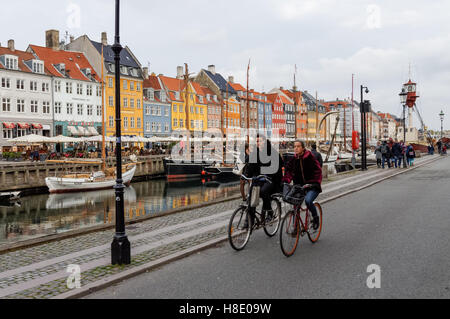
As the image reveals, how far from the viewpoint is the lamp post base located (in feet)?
22.1

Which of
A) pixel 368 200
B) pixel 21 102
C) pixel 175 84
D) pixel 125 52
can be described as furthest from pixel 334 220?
pixel 175 84

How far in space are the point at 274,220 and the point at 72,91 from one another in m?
51.1

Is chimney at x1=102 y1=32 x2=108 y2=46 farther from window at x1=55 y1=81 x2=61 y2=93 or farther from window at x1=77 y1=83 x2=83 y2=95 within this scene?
window at x1=55 y1=81 x2=61 y2=93

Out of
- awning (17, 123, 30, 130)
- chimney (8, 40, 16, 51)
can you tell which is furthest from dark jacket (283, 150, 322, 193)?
chimney (8, 40, 16, 51)

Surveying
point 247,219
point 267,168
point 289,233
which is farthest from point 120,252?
point 267,168

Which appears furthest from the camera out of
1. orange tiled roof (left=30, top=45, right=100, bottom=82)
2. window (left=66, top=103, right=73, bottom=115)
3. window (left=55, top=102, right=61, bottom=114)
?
orange tiled roof (left=30, top=45, right=100, bottom=82)

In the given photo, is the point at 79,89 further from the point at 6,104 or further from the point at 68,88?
→ the point at 6,104

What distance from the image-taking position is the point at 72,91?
2140 inches

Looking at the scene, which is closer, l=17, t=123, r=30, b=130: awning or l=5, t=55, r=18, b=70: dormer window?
l=17, t=123, r=30, b=130: awning

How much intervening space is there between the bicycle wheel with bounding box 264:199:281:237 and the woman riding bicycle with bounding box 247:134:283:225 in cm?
14
